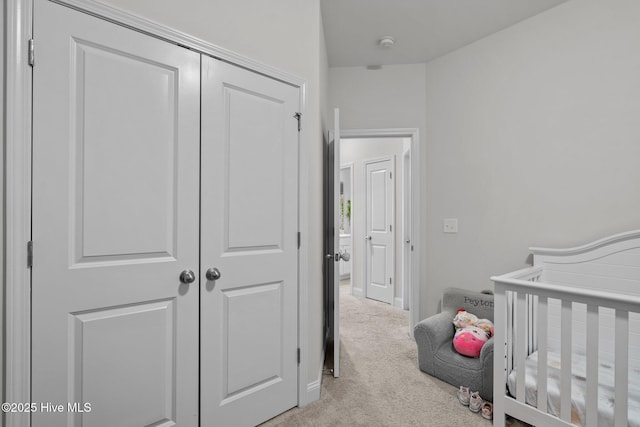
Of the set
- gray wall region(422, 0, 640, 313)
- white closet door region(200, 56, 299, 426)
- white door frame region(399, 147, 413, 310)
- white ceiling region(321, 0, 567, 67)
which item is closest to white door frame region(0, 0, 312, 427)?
white closet door region(200, 56, 299, 426)

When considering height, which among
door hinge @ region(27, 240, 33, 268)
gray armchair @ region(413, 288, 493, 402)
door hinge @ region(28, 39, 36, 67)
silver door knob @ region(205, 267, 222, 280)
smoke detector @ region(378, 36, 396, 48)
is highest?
smoke detector @ region(378, 36, 396, 48)

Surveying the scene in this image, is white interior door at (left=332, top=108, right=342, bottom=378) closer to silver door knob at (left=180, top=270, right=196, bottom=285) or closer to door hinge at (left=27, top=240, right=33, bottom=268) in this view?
silver door knob at (left=180, top=270, right=196, bottom=285)

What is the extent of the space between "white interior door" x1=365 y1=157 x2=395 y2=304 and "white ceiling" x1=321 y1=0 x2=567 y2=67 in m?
1.64

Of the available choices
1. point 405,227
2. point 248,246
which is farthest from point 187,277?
point 405,227

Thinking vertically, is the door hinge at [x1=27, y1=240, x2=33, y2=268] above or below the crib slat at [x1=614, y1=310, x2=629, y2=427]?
above

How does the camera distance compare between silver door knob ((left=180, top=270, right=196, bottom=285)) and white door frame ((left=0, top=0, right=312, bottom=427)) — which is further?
silver door knob ((left=180, top=270, right=196, bottom=285))

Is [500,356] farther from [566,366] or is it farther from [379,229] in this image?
[379,229]

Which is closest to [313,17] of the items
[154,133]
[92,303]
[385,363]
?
[154,133]

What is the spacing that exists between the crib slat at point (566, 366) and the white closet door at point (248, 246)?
1.33 metres

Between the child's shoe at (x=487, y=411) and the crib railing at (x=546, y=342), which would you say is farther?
the child's shoe at (x=487, y=411)

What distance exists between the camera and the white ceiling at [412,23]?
229cm

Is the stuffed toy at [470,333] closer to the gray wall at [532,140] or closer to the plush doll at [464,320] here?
the plush doll at [464,320]

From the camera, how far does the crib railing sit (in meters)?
1.32

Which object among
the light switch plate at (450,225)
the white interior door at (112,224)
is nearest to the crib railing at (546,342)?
the light switch plate at (450,225)
